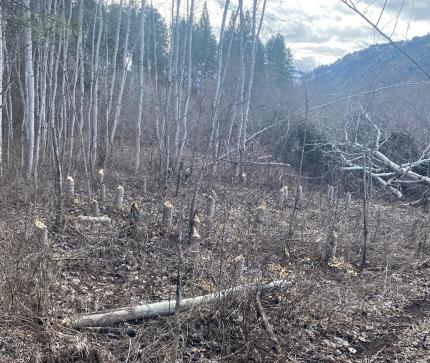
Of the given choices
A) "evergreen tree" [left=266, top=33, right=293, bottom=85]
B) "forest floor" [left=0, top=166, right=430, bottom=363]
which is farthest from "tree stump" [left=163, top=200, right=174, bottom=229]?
"evergreen tree" [left=266, top=33, right=293, bottom=85]

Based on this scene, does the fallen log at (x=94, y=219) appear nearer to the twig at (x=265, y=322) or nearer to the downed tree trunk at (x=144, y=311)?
the downed tree trunk at (x=144, y=311)

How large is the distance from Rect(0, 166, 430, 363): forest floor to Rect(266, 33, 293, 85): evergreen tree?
693 inches

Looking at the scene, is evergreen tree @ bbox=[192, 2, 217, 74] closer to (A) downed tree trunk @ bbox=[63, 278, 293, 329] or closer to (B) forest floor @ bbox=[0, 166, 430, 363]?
(B) forest floor @ bbox=[0, 166, 430, 363]

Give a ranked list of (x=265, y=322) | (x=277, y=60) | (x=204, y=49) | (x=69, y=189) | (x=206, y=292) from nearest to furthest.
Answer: (x=265, y=322)
(x=206, y=292)
(x=69, y=189)
(x=277, y=60)
(x=204, y=49)

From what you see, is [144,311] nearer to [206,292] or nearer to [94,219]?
[206,292]

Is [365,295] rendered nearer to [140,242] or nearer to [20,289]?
[140,242]

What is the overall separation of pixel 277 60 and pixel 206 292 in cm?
2468

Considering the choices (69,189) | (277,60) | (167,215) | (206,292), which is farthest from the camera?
(277,60)

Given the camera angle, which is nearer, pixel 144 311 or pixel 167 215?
pixel 144 311

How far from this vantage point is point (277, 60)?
26.7m

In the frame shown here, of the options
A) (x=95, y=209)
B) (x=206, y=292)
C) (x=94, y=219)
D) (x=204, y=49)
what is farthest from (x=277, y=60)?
(x=206, y=292)

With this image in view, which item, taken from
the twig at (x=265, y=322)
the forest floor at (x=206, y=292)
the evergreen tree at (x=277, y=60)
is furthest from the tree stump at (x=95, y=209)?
the evergreen tree at (x=277, y=60)

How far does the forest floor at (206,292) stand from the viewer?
→ 327cm

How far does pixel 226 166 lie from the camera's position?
12.6 meters
